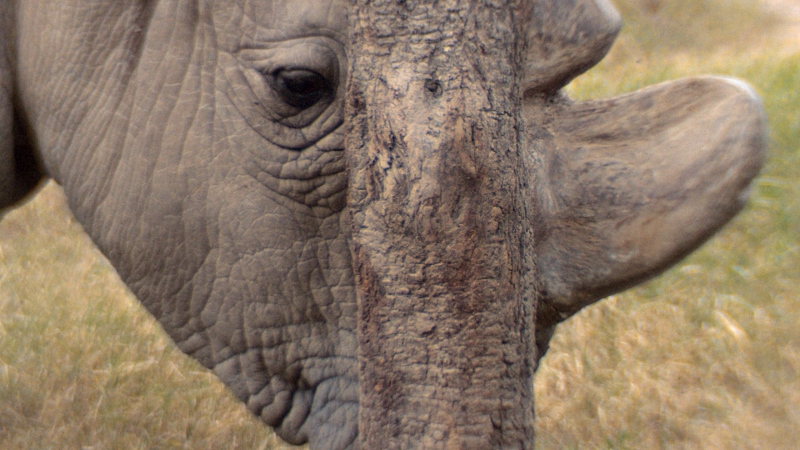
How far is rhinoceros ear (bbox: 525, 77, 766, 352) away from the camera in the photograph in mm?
1429

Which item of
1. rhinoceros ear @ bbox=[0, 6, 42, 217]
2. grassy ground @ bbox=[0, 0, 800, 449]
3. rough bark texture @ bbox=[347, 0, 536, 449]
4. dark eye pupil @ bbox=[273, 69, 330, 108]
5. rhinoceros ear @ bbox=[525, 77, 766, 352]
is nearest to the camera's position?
rough bark texture @ bbox=[347, 0, 536, 449]

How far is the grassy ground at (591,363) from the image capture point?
3.07 m

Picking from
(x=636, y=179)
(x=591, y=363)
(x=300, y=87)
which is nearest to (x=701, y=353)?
(x=591, y=363)

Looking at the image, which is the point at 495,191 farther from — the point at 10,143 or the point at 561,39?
the point at 10,143

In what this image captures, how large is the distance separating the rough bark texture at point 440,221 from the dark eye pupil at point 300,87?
0.74ft

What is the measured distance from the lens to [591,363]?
3.42m

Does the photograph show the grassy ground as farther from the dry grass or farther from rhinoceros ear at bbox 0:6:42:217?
rhinoceros ear at bbox 0:6:42:217

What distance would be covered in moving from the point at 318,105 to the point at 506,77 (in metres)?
0.42

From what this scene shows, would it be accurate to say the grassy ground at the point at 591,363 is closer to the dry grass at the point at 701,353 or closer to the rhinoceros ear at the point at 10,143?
the dry grass at the point at 701,353

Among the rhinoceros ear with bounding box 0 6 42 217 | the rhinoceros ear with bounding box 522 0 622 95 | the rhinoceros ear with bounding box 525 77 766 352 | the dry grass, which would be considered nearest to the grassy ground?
the dry grass

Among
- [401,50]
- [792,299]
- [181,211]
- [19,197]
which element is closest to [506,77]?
[401,50]

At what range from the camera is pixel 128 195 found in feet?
6.09

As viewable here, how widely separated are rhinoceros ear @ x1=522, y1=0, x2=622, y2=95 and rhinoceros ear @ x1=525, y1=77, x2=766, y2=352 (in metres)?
0.06

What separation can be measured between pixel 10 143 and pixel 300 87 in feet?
2.96
